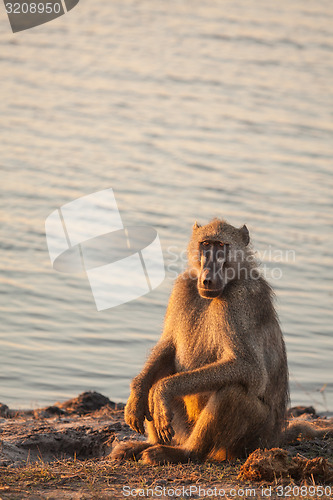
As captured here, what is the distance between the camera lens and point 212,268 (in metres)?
7.00

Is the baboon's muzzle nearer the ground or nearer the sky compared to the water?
nearer the sky

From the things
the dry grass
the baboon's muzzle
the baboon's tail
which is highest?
the baboon's muzzle

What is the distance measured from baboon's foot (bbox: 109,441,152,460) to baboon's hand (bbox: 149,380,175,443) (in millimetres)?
275

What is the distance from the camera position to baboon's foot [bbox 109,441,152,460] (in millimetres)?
7180

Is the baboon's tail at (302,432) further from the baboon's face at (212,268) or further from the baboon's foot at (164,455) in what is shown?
the baboon's face at (212,268)

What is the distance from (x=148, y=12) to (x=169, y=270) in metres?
18.2

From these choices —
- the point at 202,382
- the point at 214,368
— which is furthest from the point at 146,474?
the point at 214,368

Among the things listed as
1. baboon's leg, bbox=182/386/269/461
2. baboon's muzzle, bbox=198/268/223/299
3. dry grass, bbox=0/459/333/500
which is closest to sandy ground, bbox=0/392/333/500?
dry grass, bbox=0/459/333/500

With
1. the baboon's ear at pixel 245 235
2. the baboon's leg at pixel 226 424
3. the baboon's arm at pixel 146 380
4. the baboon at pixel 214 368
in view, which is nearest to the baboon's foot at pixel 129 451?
the baboon at pixel 214 368

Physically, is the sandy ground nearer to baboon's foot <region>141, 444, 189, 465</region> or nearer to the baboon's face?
baboon's foot <region>141, 444, 189, 465</region>

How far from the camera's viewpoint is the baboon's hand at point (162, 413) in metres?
6.88

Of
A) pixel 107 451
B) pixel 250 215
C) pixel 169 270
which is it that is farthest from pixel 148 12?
pixel 107 451

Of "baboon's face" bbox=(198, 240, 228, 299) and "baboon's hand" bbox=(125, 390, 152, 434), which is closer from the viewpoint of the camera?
"baboon's face" bbox=(198, 240, 228, 299)

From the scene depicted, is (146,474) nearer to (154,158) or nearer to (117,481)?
(117,481)
